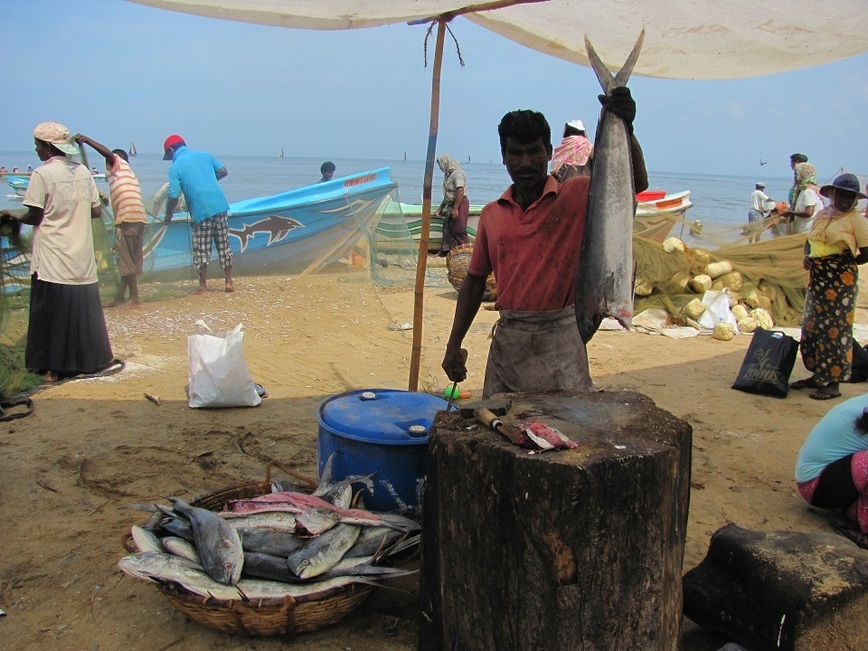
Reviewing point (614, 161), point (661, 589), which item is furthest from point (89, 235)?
point (661, 589)

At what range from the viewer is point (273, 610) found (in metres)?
2.55

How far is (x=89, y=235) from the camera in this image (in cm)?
607

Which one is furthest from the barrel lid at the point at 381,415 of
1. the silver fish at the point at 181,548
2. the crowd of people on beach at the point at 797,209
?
the crowd of people on beach at the point at 797,209

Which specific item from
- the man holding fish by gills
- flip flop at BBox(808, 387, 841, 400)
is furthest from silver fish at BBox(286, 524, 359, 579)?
flip flop at BBox(808, 387, 841, 400)

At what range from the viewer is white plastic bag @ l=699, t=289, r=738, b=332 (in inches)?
342

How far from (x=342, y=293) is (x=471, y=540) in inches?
300

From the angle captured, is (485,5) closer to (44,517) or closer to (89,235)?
(44,517)

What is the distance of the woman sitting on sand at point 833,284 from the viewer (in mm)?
5422

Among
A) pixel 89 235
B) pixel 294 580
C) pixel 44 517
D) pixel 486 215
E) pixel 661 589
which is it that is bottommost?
pixel 44 517

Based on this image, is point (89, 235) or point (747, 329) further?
point (747, 329)

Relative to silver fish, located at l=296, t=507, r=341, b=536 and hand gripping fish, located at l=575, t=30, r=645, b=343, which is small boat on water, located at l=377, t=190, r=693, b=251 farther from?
silver fish, located at l=296, t=507, r=341, b=536

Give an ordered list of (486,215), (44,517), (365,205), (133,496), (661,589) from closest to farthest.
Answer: (661,589)
(486,215)
(44,517)
(133,496)
(365,205)

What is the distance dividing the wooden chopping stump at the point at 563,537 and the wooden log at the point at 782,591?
42 cm

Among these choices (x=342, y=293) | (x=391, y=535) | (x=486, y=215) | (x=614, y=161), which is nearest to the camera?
(x=614, y=161)
